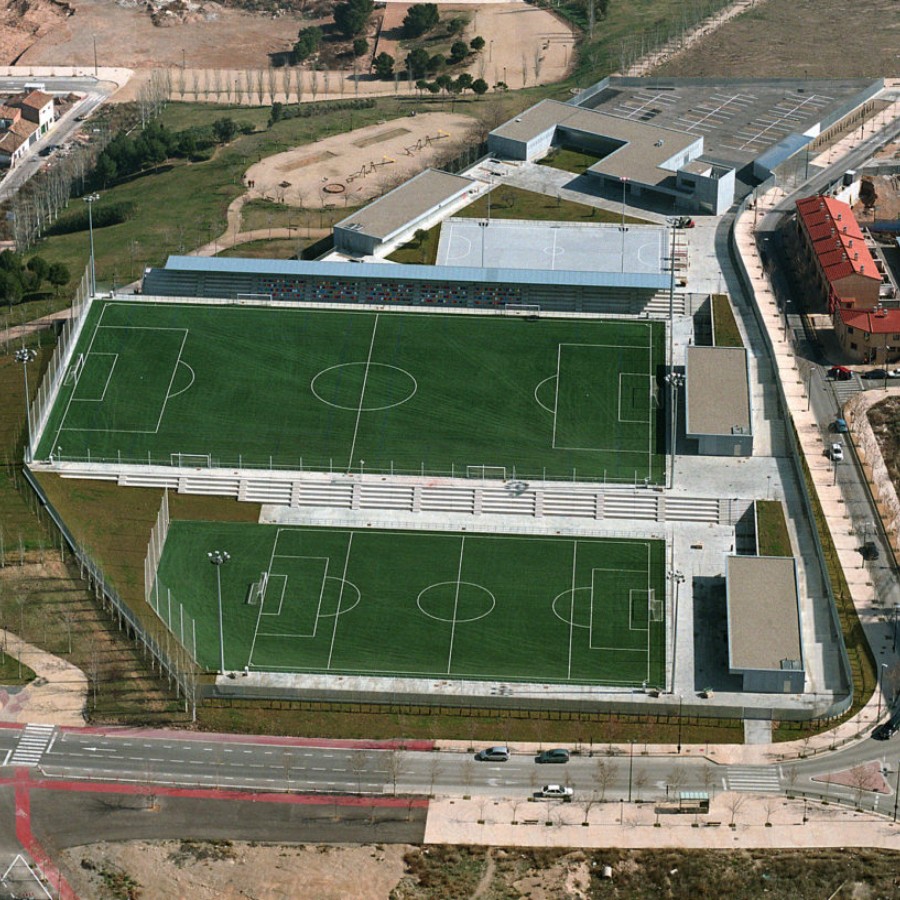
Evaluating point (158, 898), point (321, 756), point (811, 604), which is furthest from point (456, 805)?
point (811, 604)

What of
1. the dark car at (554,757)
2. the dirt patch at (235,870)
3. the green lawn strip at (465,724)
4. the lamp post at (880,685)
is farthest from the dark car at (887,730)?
the dirt patch at (235,870)

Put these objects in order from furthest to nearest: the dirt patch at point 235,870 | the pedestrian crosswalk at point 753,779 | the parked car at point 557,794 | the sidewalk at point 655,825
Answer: the pedestrian crosswalk at point 753,779, the parked car at point 557,794, the sidewalk at point 655,825, the dirt patch at point 235,870

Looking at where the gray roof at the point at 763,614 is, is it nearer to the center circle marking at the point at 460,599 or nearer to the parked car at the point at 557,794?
the parked car at the point at 557,794

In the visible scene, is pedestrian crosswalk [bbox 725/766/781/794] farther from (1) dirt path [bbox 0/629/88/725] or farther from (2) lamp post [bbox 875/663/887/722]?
(1) dirt path [bbox 0/629/88/725]

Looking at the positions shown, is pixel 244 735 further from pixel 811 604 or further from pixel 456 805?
pixel 811 604

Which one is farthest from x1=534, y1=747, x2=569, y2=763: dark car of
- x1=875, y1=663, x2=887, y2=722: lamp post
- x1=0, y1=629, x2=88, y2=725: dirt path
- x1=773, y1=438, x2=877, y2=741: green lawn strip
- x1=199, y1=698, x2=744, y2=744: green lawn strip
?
x1=0, y1=629, x2=88, y2=725: dirt path
